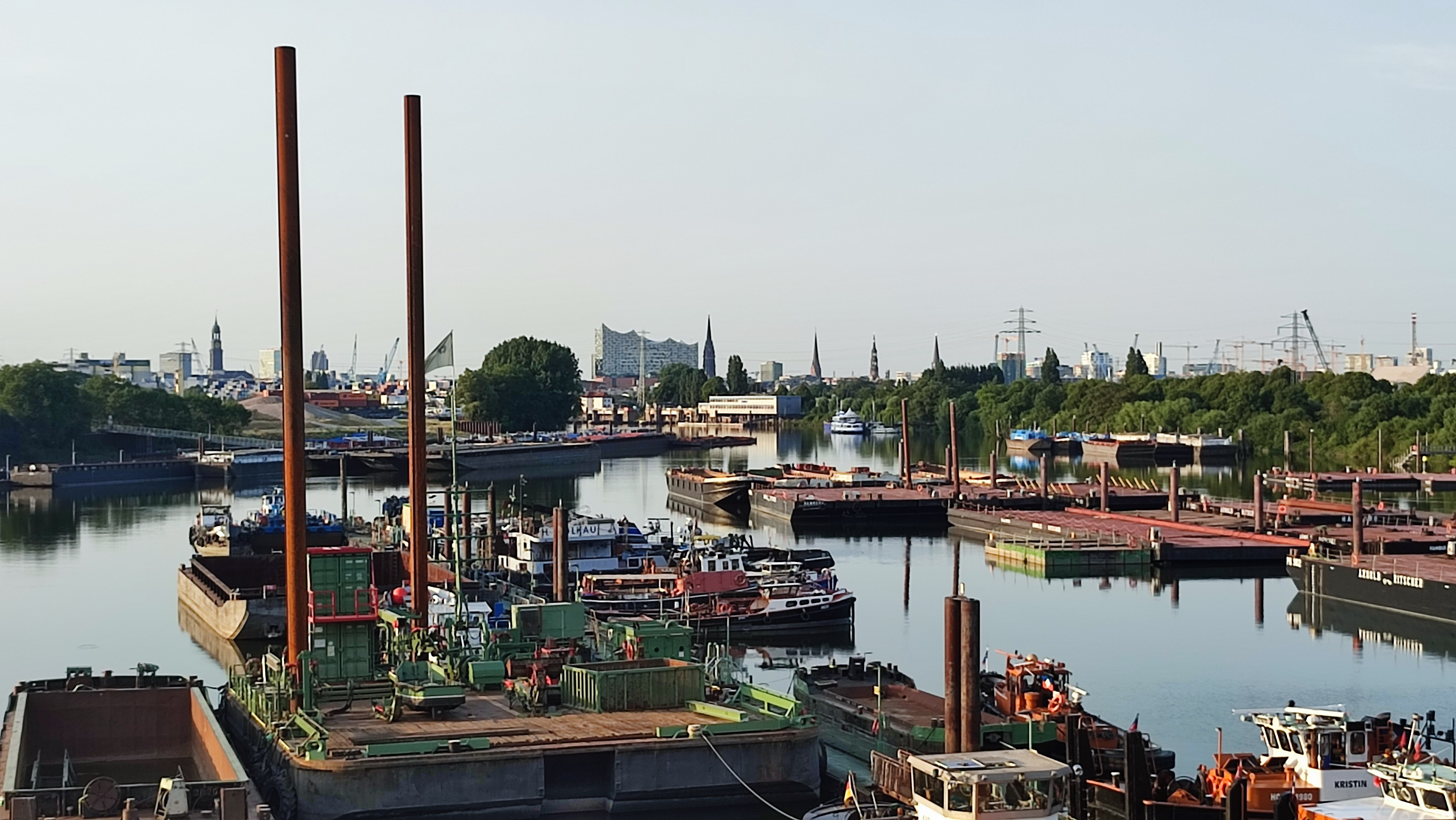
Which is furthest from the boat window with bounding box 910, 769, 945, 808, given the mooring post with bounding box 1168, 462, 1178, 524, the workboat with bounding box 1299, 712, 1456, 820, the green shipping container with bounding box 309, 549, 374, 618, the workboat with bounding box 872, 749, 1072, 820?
the mooring post with bounding box 1168, 462, 1178, 524

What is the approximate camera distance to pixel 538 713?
30.1 metres

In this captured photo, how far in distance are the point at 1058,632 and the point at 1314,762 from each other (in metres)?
27.5

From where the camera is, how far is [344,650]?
34.1 metres

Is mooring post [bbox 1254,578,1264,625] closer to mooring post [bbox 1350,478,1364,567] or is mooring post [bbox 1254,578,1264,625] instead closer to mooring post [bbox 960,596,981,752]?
mooring post [bbox 1350,478,1364,567]

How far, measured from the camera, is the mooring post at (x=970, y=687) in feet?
86.3

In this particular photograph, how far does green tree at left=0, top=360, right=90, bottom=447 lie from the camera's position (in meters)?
154

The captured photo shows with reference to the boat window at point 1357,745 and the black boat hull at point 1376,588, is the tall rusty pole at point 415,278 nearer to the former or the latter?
the boat window at point 1357,745

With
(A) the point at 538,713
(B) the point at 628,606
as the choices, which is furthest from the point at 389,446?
(A) the point at 538,713

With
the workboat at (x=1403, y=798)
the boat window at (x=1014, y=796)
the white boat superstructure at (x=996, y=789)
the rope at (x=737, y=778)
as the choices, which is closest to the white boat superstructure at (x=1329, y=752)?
the workboat at (x=1403, y=798)

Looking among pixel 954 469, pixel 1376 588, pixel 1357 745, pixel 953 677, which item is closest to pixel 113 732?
pixel 953 677

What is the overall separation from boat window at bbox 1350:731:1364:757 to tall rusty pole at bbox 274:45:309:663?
61.2ft

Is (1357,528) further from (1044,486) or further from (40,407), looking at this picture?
(40,407)

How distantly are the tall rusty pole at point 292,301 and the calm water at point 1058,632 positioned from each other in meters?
14.4

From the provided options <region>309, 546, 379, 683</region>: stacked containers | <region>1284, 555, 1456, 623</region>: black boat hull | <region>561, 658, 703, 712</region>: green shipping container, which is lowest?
<region>1284, 555, 1456, 623</region>: black boat hull
